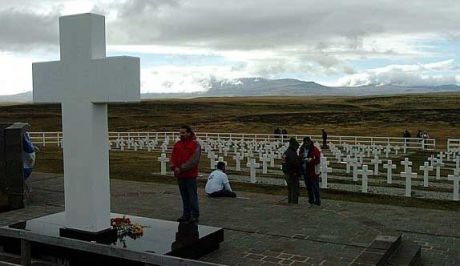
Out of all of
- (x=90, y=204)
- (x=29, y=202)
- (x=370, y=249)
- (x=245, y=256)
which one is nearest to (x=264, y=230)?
(x=245, y=256)

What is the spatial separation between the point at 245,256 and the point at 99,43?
12.0 ft

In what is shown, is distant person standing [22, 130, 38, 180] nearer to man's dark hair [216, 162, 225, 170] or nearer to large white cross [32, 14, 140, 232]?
man's dark hair [216, 162, 225, 170]

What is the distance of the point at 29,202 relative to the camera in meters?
12.3

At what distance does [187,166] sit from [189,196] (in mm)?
619

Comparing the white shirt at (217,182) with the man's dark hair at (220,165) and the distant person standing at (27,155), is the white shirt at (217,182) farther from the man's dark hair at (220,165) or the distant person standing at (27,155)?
the distant person standing at (27,155)

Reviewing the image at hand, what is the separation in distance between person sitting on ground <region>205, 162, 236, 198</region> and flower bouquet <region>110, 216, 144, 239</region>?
183 inches

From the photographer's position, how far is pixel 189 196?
376 inches

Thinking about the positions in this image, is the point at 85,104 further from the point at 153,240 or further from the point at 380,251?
the point at 380,251

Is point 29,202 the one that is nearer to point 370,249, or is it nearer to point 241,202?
point 241,202

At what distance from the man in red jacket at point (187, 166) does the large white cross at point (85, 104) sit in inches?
Result: 67.1

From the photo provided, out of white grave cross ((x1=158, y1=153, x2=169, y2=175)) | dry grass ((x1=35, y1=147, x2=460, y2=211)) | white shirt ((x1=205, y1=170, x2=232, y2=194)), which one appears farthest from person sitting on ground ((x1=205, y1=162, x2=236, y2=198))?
white grave cross ((x1=158, y1=153, x2=169, y2=175))

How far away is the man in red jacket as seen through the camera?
9297mm

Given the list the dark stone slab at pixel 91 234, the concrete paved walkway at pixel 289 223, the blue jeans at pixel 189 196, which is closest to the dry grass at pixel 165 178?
the concrete paved walkway at pixel 289 223

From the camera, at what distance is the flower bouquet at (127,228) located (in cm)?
795
